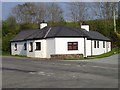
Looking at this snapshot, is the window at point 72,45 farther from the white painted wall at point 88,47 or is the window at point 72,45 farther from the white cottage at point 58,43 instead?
the white painted wall at point 88,47

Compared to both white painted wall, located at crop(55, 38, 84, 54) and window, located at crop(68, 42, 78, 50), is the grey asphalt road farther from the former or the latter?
window, located at crop(68, 42, 78, 50)

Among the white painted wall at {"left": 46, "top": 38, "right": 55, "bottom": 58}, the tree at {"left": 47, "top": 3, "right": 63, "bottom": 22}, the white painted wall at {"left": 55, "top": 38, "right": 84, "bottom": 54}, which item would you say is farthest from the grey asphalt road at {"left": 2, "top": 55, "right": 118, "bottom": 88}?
the tree at {"left": 47, "top": 3, "right": 63, "bottom": 22}

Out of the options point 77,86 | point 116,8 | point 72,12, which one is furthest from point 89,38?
point 77,86

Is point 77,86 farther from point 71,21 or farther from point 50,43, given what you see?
point 71,21

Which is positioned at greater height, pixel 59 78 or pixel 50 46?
pixel 50 46

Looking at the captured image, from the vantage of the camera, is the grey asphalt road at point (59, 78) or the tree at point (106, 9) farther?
the tree at point (106, 9)

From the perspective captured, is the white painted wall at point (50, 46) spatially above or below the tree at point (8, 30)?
below

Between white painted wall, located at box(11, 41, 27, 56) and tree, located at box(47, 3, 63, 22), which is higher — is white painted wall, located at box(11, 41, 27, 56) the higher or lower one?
the lower one

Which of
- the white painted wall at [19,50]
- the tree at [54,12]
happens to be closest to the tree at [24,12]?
the tree at [54,12]

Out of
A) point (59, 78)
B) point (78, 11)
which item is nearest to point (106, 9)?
point (78, 11)

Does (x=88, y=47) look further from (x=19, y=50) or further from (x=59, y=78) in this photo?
(x=59, y=78)

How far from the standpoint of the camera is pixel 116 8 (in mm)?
67000

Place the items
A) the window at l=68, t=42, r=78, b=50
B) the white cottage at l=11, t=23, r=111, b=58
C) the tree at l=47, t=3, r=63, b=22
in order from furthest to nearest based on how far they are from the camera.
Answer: the tree at l=47, t=3, r=63, b=22
the window at l=68, t=42, r=78, b=50
the white cottage at l=11, t=23, r=111, b=58

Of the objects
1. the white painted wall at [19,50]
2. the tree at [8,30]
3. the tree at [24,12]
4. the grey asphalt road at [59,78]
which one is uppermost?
the tree at [24,12]
